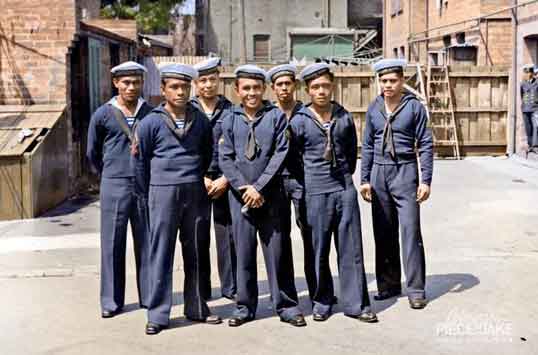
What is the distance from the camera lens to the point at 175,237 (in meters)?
6.12

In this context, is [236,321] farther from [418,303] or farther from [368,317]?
[418,303]

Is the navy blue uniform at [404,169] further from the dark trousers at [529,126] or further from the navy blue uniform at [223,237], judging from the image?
the dark trousers at [529,126]

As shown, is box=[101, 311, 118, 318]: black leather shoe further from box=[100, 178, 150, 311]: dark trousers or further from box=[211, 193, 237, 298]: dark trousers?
box=[211, 193, 237, 298]: dark trousers

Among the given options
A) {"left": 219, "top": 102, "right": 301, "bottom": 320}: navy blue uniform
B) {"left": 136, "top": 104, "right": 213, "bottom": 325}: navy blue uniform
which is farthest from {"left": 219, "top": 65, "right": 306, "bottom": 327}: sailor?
{"left": 136, "top": 104, "right": 213, "bottom": 325}: navy blue uniform

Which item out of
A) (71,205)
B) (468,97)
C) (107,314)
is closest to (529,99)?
(468,97)

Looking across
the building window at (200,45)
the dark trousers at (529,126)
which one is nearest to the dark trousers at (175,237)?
the dark trousers at (529,126)

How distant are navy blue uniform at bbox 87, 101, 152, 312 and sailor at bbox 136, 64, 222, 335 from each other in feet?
1.17

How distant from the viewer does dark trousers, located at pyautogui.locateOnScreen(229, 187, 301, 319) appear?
20.2ft

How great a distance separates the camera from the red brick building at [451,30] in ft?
68.1

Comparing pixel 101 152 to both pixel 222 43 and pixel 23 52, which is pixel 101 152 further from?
pixel 222 43

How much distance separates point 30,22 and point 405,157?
7257mm

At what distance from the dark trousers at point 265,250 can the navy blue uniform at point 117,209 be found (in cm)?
78

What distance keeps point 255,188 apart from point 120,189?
115 cm

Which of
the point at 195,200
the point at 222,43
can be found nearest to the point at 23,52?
the point at 195,200
